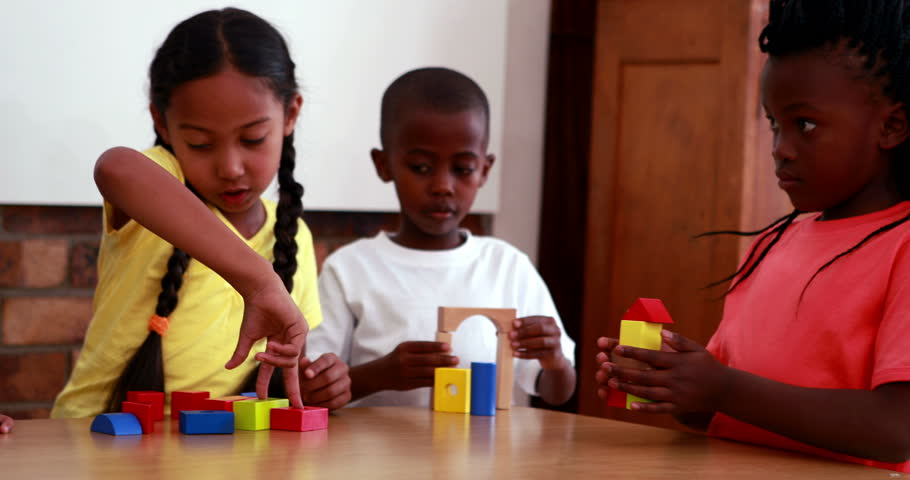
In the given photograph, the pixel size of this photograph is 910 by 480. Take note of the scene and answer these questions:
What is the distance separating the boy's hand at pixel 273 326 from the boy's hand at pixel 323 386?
0.25 metres

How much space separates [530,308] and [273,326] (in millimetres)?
862

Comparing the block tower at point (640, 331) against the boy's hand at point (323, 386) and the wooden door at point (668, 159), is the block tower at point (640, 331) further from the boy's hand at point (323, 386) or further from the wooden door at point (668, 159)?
the wooden door at point (668, 159)

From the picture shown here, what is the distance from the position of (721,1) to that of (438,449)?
170 centimetres

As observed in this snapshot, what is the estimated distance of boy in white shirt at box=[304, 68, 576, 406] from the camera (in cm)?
186

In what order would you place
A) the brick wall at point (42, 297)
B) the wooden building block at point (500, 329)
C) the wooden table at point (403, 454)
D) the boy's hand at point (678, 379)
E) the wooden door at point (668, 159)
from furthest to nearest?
the wooden door at point (668, 159) → the brick wall at point (42, 297) → the wooden building block at point (500, 329) → the boy's hand at point (678, 379) → the wooden table at point (403, 454)

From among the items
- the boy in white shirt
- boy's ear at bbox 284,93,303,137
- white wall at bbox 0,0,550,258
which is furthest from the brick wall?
boy's ear at bbox 284,93,303,137

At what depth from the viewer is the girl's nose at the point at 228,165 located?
1455 millimetres

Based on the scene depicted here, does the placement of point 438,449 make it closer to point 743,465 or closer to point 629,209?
point 743,465

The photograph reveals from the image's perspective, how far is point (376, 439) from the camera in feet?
3.99

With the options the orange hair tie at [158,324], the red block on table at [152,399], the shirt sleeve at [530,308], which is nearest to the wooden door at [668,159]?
the shirt sleeve at [530,308]

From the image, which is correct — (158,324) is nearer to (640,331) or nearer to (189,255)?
(189,255)

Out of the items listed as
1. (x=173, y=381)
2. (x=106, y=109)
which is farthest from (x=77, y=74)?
(x=173, y=381)

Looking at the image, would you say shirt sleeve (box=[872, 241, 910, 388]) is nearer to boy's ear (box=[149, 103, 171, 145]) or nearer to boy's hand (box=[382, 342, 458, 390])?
boy's hand (box=[382, 342, 458, 390])

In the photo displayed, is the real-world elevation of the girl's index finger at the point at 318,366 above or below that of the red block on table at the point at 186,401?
above
